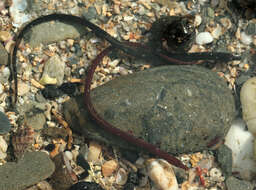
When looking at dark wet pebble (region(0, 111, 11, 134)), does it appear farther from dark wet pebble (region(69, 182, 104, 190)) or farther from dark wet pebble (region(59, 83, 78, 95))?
dark wet pebble (region(69, 182, 104, 190))

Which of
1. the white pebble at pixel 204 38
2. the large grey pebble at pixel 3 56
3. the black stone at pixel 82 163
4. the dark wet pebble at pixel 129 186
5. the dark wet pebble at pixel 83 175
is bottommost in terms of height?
the dark wet pebble at pixel 129 186

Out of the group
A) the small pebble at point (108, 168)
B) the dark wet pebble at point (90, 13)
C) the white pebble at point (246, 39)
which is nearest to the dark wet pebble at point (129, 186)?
the small pebble at point (108, 168)

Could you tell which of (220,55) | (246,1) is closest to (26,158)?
(220,55)

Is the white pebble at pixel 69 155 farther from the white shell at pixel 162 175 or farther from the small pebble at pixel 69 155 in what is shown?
the white shell at pixel 162 175

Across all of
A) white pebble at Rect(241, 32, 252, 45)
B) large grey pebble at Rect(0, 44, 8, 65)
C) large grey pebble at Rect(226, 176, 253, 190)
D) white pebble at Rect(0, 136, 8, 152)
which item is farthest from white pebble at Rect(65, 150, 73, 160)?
white pebble at Rect(241, 32, 252, 45)

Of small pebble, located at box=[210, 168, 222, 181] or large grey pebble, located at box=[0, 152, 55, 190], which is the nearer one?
large grey pebble, located at box=[0, 152, 55, 190]

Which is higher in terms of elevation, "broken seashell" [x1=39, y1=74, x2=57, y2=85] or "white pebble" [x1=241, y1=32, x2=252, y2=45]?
"white pebble" [x1=241, y1=32, x2=252, y2=45]

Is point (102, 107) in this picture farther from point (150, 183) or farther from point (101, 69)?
point (150, 183)

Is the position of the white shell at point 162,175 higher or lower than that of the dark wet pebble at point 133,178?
higher
